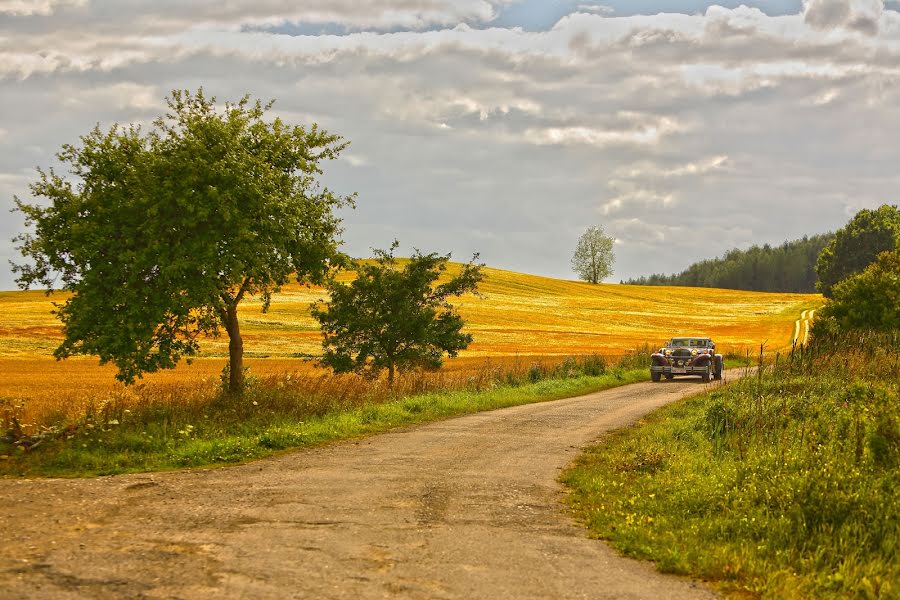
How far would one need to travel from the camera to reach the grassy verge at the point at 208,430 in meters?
12.9

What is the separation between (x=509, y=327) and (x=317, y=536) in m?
64.3

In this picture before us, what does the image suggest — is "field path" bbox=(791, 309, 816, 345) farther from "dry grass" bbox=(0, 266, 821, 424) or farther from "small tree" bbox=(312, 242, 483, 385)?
"small tree" bbox=(312, 242, 483, 385)

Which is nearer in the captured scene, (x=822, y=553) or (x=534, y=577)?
(x=534, y=577)

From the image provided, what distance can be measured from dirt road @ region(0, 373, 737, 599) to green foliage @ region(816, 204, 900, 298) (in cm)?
9133

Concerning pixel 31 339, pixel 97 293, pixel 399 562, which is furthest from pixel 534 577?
pixel 31 339

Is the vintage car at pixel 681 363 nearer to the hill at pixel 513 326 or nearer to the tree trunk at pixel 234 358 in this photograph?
the hill at pixel 513 326

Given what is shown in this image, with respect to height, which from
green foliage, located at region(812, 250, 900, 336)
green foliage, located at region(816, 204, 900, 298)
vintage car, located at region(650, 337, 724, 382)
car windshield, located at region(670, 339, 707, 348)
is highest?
green foliage, located at region(816, 204, 900, 298)

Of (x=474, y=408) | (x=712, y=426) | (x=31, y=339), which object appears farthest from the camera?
(x=31, y=339)

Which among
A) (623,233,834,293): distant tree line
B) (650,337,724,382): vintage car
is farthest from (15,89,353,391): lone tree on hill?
(623,233,834,293): distant tree line

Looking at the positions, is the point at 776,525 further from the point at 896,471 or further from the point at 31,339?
the point at 31,339

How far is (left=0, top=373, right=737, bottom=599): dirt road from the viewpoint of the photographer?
6949mm

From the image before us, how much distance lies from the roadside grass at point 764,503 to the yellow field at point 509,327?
16185mm

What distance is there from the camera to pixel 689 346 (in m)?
38.5

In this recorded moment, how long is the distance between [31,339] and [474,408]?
38.9 meters
